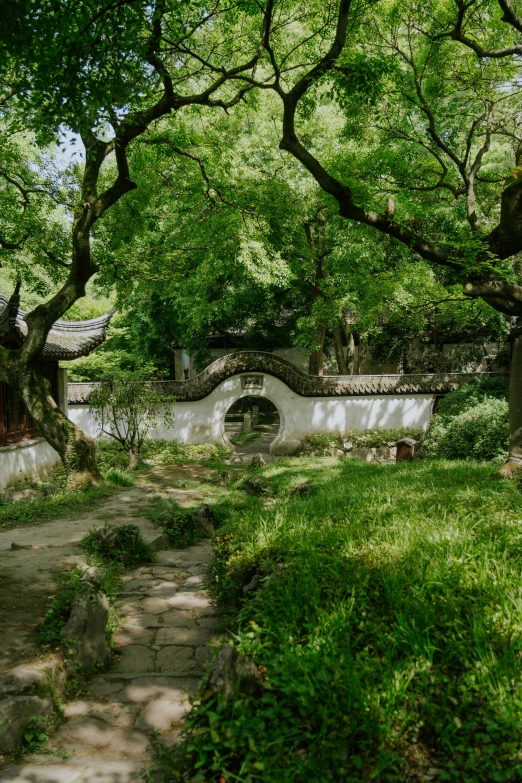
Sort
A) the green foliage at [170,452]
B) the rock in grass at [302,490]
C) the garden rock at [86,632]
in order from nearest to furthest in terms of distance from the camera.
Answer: the garden rock at [86,632]
the rock in grass at [302,490]
the green foliage at [170,452]

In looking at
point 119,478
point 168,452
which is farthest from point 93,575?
point 168,452

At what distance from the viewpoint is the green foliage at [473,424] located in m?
12.1

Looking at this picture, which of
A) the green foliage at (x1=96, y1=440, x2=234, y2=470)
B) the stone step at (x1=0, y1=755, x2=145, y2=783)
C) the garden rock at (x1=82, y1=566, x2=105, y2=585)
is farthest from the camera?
the green foliage at (x1=96, y1=440, x2=234, y2=470)

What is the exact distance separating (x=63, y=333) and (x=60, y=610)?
33.4 feet

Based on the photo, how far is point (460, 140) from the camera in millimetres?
14633

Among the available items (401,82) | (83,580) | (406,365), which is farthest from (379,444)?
(83,580)

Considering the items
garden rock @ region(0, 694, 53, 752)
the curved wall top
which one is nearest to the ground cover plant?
the curved wall top

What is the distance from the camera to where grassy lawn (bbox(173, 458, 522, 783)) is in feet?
8.11

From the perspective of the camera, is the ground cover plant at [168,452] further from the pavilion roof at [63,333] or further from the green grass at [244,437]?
the green grass at [244,437]

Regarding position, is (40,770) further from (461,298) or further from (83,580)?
(461,298)

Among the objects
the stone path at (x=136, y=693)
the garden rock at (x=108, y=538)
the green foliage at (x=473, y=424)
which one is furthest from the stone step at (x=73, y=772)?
the green foliage at (x=473, y=424)

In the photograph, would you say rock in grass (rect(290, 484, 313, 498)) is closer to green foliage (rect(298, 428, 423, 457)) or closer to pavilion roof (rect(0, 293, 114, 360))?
pavilion roof (rect(0, 293, 114, 360))

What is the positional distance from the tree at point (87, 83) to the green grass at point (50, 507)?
547mm

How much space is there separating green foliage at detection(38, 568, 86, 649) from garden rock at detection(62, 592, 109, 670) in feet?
0.38
